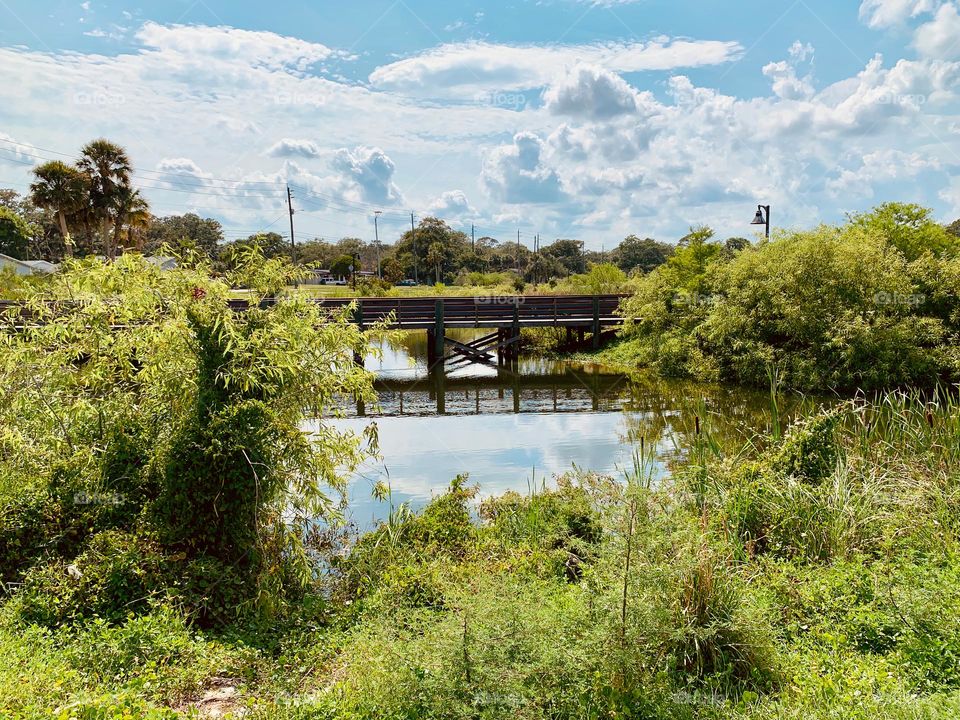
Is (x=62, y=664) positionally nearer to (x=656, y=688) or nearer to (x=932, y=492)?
(x=656, y=688)

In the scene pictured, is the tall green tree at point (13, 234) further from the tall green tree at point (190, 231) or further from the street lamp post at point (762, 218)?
the street lamp post at point (762, 218)

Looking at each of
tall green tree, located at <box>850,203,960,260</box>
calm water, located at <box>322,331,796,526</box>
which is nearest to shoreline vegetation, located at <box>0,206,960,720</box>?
calm water, located at <box>322,331,796,526</box>

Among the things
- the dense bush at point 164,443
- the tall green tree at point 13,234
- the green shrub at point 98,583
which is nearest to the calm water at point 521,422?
→ the dense bush at point 164,443

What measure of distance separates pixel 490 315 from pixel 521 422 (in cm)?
984

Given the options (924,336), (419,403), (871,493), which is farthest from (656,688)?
(924,336)

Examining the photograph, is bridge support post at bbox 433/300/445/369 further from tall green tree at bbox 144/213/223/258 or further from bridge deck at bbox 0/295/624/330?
tall green tree at bbox 144/213/223/258

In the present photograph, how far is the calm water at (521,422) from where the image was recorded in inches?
416

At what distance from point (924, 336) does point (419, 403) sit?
38.4 feet

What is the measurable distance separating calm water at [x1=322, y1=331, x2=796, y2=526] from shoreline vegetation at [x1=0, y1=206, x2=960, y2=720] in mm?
1848

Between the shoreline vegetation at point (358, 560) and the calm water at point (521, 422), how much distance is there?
6.06ft

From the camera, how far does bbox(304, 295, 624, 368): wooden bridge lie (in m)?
24.2

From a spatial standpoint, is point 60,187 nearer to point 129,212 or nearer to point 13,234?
point 129,212

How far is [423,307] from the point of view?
79.8 feet

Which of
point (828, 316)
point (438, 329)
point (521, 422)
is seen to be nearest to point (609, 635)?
point (521, 422)
